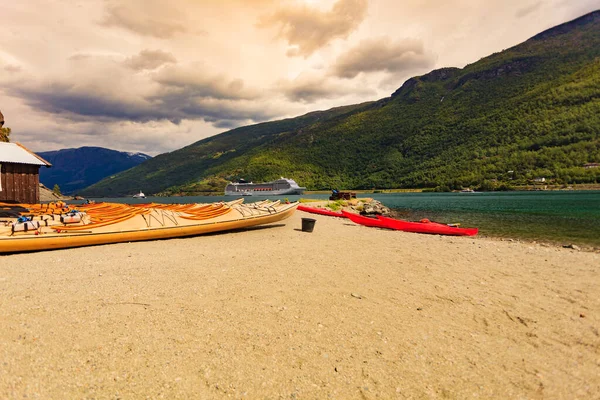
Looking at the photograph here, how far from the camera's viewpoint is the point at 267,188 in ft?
401

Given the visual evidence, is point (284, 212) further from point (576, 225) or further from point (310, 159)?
point (310, 159)

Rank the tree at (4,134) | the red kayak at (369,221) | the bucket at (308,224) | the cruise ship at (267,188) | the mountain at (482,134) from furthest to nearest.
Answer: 1. the cruise ship at (267,188)
2. the mountain at (482,134)
3. the tree at (4,134)
4. the red kayak at (369,221)
5. the bucket at (308,224)

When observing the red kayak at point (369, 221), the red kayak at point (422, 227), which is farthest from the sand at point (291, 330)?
the red kayak at point (369, 221)

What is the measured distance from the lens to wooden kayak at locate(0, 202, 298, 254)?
9117 millimetres

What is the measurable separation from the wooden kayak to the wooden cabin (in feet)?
36.0

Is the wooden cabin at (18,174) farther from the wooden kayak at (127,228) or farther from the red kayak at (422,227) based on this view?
the red kayak at (422,227)

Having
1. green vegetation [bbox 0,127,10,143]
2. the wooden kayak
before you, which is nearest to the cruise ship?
green vegetation [bbox 0,127,10,143]

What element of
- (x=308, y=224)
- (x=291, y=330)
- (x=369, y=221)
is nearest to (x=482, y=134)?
(x=369, y=221)

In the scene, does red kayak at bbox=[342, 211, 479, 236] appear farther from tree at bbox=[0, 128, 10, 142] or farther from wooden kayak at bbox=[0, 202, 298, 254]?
tree at bbox=[0, 128, 10, 142]

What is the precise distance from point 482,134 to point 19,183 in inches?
6203

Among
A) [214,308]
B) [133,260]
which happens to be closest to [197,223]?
[133,260]

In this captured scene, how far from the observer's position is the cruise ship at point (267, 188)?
11643cm

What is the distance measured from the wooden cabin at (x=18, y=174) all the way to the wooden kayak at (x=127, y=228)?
432 inches

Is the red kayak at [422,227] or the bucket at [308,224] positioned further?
the red kayak at [422,227]
